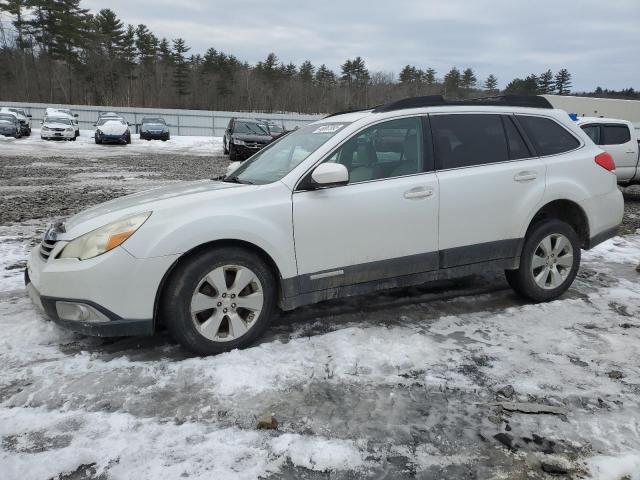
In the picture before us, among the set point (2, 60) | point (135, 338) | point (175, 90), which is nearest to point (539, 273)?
point (135, 338)

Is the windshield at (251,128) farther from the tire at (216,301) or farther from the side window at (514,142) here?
the tire at (216,301)

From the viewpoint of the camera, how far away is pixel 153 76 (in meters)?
72.4

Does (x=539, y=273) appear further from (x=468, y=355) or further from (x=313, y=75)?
(x=313, y=75)

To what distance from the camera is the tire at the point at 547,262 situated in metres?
4.54

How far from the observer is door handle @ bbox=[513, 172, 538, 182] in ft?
14.4

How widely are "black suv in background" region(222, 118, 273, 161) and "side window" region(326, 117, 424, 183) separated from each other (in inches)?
674

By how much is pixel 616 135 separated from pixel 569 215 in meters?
8.46

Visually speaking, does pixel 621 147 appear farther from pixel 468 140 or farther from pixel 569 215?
pixel 468 140

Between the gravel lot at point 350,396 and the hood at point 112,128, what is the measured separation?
26426 millimetres

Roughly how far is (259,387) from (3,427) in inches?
54.6

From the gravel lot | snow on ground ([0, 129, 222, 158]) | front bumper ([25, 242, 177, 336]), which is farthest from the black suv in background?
front bumper ([25, 242, 177, 336])

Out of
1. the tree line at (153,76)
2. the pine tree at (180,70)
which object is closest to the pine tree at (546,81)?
the tree line at (153,76)

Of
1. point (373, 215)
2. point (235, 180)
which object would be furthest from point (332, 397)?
point (235, 180)

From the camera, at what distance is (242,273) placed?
3.49 meters
